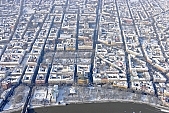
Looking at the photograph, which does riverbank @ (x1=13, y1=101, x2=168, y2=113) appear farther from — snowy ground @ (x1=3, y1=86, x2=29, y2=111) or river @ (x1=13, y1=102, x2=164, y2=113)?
snowy ground @ (x1=3, y1=86, x2=29, y2=111)

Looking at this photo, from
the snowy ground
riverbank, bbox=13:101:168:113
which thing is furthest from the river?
the snowy ground

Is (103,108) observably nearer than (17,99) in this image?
Yes

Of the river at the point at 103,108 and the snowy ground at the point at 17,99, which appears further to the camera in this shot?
the snowy ground at the point at 17,99

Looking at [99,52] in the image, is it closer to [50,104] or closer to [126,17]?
[50,104]

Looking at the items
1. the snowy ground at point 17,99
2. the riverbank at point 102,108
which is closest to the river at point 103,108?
the riverbank at point 102,108

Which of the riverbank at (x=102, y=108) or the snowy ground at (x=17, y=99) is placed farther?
the snowy ground at (x=17, y=99)

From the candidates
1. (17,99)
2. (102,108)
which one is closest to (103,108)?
(102,108)

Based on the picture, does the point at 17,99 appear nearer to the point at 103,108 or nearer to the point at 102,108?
the point at 102,108

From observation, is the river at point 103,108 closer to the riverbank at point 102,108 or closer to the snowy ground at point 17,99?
the riverbank at point 102,108

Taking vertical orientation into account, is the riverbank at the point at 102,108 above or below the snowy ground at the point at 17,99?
below

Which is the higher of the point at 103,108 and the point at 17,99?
the point at 17,99

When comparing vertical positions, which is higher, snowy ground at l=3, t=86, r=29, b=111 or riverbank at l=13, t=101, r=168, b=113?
snowy ground at l=3, t=86, r=29, b=111
